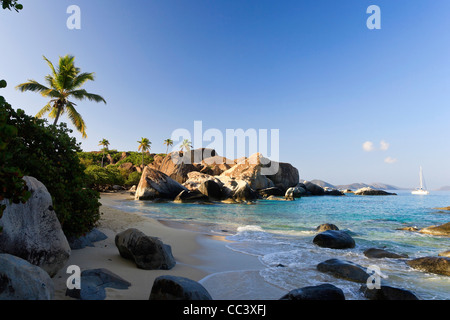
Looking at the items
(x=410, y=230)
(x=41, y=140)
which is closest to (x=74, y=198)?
(x=41, y=140)

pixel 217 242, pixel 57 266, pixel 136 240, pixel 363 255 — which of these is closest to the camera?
pixel 57 266

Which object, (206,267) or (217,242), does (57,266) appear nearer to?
(206,267)

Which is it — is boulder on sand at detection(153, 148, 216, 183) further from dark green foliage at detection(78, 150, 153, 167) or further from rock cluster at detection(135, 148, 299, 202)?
dark green foliage at detection(78, 150, 153, 167)

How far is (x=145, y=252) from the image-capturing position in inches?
207

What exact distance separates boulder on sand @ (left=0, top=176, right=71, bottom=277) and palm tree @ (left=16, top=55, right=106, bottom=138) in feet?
73.5

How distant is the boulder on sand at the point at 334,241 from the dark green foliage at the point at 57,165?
833 centimetres

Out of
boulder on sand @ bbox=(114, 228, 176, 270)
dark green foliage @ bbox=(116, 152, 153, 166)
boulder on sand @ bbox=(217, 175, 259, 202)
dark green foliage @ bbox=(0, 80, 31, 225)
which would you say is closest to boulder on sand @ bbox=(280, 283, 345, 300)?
boulder on sand @ bbox=(114, 228, 176, 270)

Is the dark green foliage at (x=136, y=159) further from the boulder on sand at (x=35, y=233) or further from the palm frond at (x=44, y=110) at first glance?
the boulder on sand at (x=35, y=233)

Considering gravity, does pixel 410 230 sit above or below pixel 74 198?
below

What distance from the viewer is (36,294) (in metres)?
2.74

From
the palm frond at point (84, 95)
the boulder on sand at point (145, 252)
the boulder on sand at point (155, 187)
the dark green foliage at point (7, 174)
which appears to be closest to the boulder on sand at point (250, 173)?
the boulder on sand at point (155, 187)

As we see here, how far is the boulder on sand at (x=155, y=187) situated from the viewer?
3067cm
